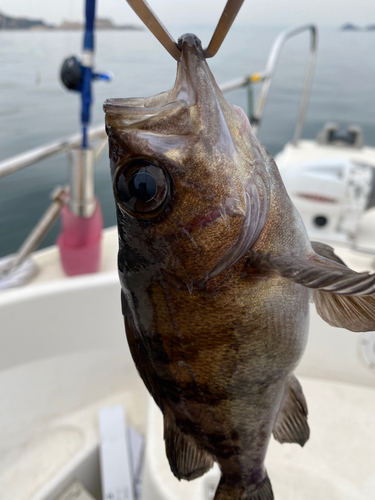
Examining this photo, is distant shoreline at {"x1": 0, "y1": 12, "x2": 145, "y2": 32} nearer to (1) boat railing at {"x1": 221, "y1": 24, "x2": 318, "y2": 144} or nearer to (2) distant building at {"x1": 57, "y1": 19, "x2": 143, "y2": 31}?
(2) distant building at {"x1": 57, "y1": 19, "x2": 143, "y2": 31}

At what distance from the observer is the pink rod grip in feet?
5.65

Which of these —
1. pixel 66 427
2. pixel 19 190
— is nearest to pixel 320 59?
pixel 19 190

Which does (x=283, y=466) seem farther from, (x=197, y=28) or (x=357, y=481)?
(x=197, y=28)

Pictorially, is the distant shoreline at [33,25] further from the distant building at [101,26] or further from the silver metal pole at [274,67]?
the silver metal pole at [274,67]

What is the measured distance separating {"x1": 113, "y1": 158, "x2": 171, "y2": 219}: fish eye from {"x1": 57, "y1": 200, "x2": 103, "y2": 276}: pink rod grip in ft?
4.57

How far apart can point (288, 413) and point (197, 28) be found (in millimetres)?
465

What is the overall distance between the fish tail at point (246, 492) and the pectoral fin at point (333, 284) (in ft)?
0.80

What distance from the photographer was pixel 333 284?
0.99 feet

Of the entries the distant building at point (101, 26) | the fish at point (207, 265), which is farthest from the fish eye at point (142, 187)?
the distant building at point (101, 26)

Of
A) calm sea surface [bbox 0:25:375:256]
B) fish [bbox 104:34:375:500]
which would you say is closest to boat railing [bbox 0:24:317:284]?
calm sea surface [bbox 0:25:375:256]

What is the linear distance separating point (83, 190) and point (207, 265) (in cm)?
134

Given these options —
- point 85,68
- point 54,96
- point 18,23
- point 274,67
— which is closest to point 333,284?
point 85,68

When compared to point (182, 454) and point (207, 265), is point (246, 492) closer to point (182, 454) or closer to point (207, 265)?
point (182, 454)

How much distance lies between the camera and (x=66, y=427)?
1641 millimetres
